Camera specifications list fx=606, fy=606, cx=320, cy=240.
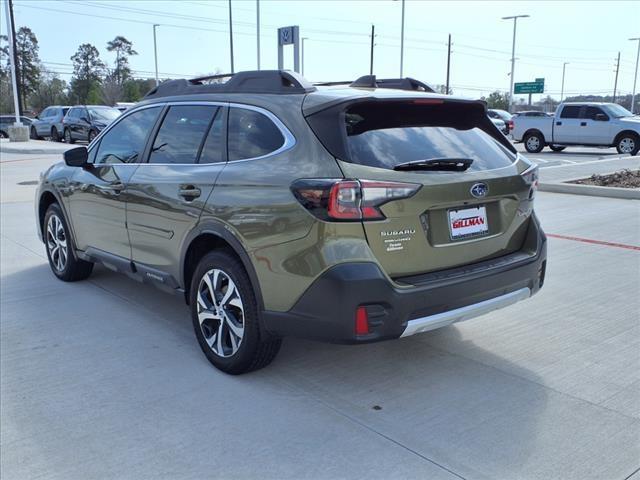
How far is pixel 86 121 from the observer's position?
26172 mm

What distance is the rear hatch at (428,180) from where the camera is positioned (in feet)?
10.5

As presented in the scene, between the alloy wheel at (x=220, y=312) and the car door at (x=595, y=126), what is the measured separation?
20.8 metres

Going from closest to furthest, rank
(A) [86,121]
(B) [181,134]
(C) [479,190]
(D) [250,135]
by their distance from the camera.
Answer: (C) [479,190] → (D) [250,135] → (B) [181,134] → (A) [86,121]

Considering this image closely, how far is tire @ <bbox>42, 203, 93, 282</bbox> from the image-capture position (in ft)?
19.0

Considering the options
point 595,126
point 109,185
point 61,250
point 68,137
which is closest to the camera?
point 109,185

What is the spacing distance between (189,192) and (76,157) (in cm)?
185


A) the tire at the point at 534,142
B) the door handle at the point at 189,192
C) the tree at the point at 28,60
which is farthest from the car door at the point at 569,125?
the tree at the point at 28,60

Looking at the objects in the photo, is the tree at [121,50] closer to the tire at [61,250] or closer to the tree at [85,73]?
the tree at [85,73]

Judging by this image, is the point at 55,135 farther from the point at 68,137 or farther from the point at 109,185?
A: the point at 109,185

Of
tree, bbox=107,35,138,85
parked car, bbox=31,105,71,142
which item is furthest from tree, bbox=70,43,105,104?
parked car, bbox=31,105,71,142

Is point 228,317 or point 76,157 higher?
point 76,157

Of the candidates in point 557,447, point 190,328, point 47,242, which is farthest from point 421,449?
point 47,242

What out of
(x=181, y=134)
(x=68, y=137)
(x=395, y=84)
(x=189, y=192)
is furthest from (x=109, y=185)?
(x=68, y=137)

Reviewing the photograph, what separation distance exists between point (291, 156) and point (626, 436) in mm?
2273
